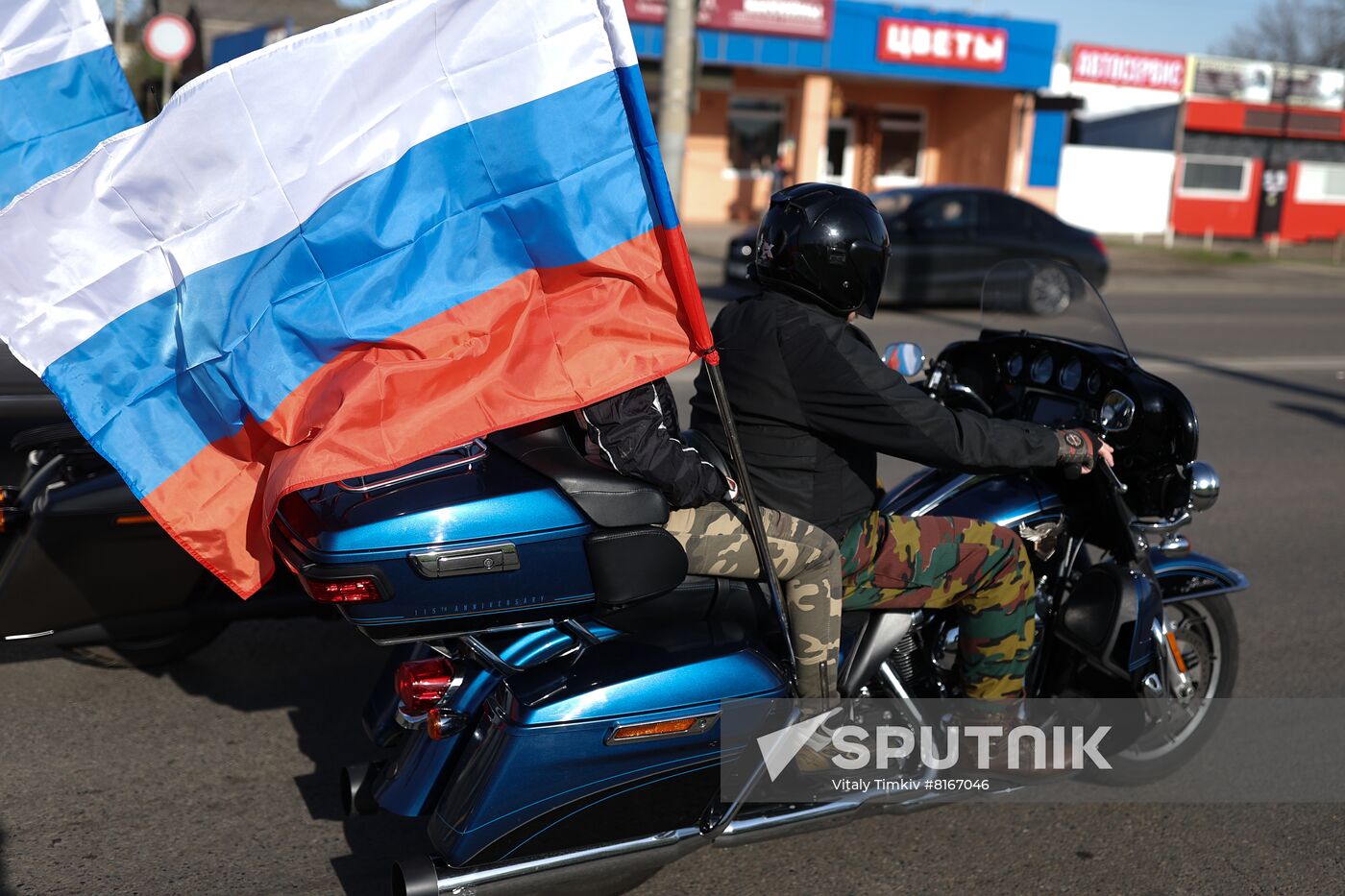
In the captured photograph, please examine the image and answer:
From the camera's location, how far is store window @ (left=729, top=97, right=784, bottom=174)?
98.0 feet

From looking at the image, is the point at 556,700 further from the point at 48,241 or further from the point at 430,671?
the point at 48,241

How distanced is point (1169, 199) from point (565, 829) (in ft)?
119

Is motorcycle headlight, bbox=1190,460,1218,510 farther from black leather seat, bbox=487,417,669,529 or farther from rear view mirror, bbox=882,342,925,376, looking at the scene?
black leather seat, bbox=487,417,669,529

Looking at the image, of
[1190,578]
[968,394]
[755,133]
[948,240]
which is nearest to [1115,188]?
[755,133]

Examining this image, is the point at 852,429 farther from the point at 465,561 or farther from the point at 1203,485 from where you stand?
the point at 1203,485

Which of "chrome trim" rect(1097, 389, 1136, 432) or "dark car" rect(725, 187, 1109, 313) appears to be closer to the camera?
"chrome trim" rect(1097, 389, 1136, 432)

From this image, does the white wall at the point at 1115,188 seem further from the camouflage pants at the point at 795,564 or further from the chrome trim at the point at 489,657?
the chrome trim at the point at 489,657

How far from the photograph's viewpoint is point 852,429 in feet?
9.86

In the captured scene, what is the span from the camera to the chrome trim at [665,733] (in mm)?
2828

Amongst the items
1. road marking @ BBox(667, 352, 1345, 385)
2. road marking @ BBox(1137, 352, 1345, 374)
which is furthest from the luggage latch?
road marking @ BBox(1137, 352, 1345, 374)

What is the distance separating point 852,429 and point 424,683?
115 cm

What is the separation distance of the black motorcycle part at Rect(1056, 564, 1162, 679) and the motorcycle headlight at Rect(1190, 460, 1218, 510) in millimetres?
268

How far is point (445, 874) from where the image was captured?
274 cm

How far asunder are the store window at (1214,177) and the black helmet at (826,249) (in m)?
35.9
